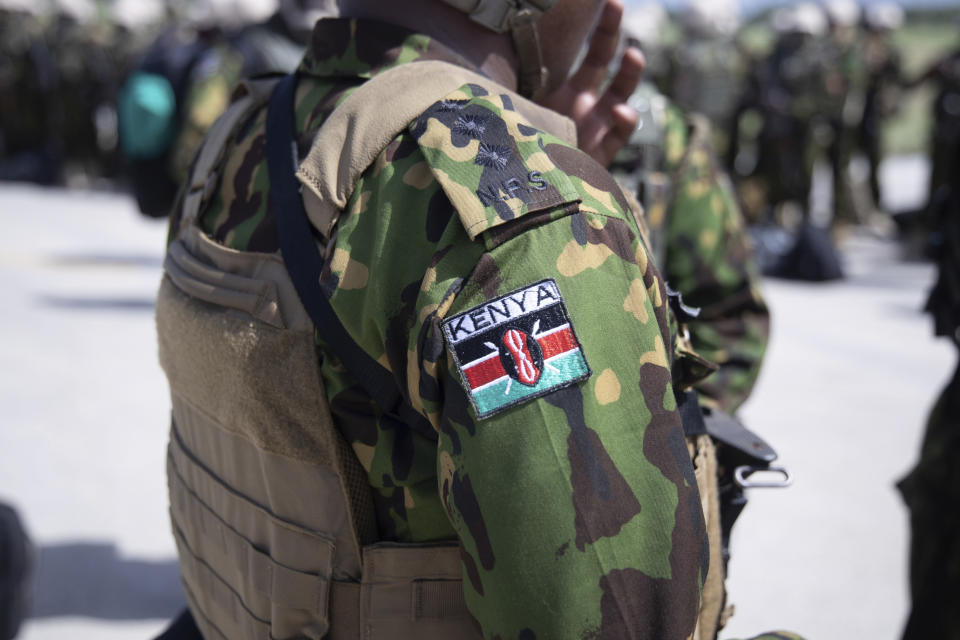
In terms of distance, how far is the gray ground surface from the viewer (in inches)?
124

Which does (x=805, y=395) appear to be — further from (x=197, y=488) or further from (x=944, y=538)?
(x=197, y=488)

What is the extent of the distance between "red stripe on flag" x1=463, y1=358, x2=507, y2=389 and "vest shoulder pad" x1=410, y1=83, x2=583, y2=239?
0.42ft

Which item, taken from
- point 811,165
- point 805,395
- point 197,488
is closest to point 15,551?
point 197,488

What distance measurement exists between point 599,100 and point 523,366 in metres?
0.77

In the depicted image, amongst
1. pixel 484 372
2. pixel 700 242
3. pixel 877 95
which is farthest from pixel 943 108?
pixel 484 372

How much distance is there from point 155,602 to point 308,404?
7.60 ft

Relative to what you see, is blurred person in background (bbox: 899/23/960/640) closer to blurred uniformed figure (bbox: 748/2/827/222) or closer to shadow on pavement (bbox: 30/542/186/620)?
shadow on pavement (bbox: 30/542/186/620)

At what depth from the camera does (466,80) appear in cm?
111

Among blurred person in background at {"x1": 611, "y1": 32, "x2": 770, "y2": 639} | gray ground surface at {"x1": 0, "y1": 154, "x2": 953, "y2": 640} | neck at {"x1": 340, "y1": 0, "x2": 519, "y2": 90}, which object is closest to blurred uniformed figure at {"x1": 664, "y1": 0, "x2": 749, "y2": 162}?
gray ground surface at {"x1": 0, "y1": 154, "x2": 953, "y2": 640}

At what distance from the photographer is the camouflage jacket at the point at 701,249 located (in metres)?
2.30

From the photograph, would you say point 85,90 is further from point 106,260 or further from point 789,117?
point 789,117

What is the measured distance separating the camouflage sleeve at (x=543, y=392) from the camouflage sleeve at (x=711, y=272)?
1.37 metres

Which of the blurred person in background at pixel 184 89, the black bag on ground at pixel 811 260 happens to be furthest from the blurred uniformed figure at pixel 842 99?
the blurred person in background at pixel 184 89

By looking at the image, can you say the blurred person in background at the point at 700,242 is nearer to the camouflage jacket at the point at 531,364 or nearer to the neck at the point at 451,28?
the neck at the point at 451,28
